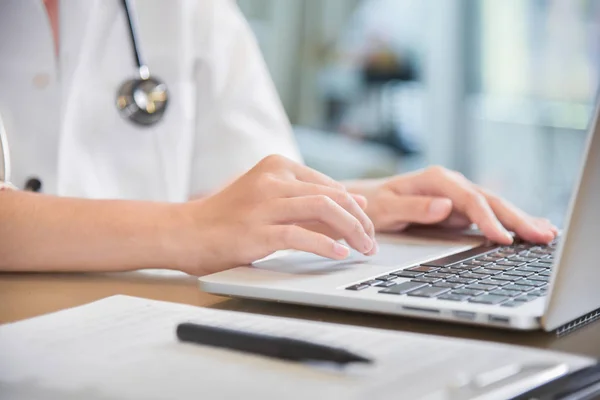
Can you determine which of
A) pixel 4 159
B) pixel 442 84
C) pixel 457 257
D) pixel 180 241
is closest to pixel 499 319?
pixel 457 257

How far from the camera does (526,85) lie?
293cm

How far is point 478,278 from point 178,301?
0.24m

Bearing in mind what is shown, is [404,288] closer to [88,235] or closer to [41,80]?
[88,235]

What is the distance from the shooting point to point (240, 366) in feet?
1.61

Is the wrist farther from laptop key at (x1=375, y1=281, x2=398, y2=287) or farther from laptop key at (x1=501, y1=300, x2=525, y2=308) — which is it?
laptop key at (x1=501, y1=300, x2=525, y2=308)

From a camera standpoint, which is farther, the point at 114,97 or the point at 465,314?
the point at 114,97

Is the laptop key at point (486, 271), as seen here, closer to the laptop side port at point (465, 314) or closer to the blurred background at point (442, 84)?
the laptop side port at point (465, 314)

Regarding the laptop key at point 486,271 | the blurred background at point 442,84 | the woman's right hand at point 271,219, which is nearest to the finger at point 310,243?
the woman's right hand at point 271,219

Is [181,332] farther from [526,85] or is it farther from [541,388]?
[526,85]

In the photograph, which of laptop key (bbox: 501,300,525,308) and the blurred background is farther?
the blurred background

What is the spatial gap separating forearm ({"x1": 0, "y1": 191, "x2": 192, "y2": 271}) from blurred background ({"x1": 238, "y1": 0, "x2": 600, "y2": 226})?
2093 millimetres

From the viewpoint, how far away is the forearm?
815mm

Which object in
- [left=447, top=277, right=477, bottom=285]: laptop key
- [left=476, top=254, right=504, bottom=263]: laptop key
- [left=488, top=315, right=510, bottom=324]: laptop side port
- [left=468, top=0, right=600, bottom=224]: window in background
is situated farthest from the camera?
[left=468, top=0, right=600, bottom=224]: window in background

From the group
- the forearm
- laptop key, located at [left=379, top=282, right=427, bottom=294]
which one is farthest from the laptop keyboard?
the forearm
